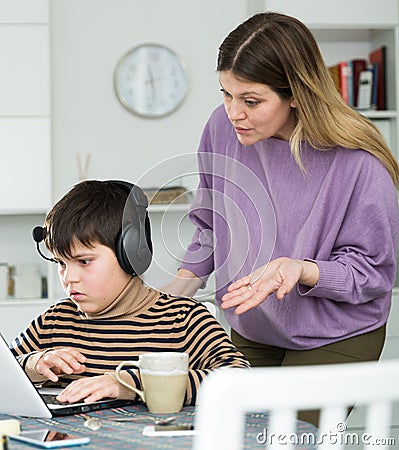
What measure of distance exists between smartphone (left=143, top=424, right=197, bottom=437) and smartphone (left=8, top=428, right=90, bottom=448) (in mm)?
86

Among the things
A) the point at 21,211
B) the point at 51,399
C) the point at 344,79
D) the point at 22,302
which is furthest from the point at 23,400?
the point at 344,79

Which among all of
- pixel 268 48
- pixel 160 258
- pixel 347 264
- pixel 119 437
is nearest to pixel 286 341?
pixel 347 264

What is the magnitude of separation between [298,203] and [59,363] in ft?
1.99

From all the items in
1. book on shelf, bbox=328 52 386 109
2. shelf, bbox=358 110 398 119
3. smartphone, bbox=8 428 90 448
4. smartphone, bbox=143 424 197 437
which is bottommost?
smartphone, bbox=143 424 197 437

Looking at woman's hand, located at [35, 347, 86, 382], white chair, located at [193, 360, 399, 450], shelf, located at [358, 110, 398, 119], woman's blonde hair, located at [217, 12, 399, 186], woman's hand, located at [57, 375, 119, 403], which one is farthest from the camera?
shelf, located at [358, 110, 398, 119]

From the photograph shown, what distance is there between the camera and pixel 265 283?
1545mm

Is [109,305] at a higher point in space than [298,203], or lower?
lower

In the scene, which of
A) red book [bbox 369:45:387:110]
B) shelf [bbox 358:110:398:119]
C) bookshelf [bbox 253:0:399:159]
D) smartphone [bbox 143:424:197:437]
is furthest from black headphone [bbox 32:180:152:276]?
red book [bbox 369:45:387:110]

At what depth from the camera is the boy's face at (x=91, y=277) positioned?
1.53 metres

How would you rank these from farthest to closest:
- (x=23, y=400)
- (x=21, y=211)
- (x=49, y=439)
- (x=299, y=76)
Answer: (x=21, y=211) < (x=299, y=76) < (x=23, y=400) < (x=49, y=439)

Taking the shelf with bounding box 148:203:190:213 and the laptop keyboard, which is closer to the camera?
the laptop keyboard

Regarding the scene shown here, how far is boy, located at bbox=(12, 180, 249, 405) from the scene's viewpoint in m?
1.51

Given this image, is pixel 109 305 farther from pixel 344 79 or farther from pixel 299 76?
pixel 344 79

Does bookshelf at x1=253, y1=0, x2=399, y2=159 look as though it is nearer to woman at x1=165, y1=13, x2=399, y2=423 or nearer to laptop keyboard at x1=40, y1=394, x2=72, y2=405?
woman at x1=165, y1=13, x2=399, y2=423
